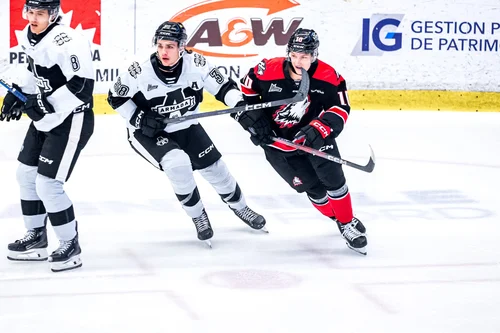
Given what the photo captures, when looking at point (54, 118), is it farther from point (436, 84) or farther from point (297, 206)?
point (436, 84)

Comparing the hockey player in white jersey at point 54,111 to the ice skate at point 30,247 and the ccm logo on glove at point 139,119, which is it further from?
the ccm logo on glove at point 139,119

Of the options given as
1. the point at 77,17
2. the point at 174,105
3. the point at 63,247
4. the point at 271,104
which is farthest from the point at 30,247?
the point at 77,17

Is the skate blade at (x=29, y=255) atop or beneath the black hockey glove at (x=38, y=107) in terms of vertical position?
beneath

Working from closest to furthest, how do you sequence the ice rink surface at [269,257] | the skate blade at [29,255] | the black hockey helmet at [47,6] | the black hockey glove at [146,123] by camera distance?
the ice rink surface at [269,257]
the black hockey helmet at [47,6]
the skate blade at [29,255]
the black hockey glove at [146,123]

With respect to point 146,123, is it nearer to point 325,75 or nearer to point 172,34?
point 172,34

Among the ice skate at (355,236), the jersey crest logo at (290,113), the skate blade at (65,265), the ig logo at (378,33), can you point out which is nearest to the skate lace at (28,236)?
the skate blade at (65,265)

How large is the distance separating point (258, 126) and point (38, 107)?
98 cm

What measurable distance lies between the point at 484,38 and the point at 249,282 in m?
4.80

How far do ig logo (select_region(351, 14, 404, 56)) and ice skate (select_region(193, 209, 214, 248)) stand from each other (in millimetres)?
3825

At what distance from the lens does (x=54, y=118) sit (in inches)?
137

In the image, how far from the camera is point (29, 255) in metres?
3.69

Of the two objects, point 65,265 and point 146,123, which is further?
point 146,123

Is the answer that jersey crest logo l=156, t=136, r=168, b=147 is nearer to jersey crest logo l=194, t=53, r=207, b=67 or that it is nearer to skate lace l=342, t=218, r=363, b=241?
jersey crest logo l=194, t=53, r=207, b=67

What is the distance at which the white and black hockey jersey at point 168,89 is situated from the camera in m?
3.84
